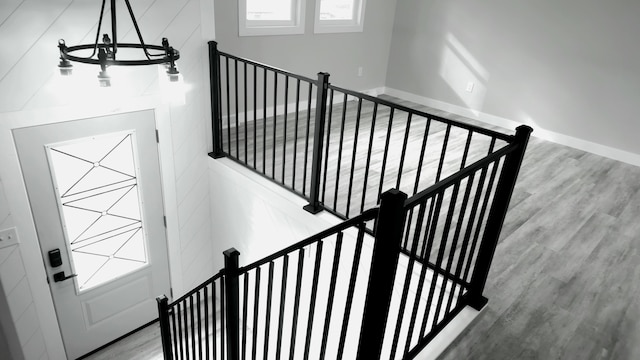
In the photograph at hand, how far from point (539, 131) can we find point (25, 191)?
5.38 m

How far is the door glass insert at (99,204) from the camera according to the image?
336cm

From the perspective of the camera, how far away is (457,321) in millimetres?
2254

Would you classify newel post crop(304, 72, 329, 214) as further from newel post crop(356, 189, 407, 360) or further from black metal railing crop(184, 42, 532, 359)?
newel post crop(356, 189, 407, 360)

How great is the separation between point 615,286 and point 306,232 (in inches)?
82.4

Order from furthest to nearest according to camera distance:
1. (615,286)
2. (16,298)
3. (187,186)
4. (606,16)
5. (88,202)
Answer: (606,16)
(187,186)
(88,202)
(16,298)
(615,286)

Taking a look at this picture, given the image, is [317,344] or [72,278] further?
[72,278]

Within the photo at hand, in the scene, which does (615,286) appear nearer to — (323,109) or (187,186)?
(323,109)

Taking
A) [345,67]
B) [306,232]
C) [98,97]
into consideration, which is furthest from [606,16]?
[98,97]

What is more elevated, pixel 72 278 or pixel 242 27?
pixel 242 27

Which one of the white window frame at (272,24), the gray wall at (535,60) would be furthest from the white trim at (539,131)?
the white window frame at (272,24)

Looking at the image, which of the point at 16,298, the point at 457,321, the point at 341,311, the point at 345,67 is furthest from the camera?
the point at 345,67

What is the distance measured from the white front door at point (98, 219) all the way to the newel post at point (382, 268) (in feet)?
9.45

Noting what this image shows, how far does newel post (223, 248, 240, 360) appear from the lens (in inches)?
71.4

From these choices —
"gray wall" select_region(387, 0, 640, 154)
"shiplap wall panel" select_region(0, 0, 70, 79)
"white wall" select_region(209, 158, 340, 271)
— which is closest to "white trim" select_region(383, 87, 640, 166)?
"gray wall" select_region(387, 0, 640, 154)
